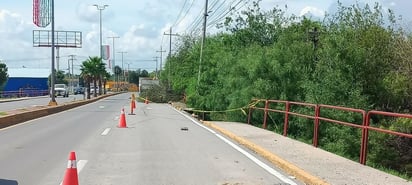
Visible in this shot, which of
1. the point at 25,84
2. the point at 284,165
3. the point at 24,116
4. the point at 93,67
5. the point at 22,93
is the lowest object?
the point at 22,93

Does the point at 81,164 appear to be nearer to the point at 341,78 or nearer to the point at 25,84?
the point at 341,78

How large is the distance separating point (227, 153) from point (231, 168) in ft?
8.31

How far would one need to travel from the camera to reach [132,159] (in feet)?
40.2

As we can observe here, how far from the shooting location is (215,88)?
3281cm

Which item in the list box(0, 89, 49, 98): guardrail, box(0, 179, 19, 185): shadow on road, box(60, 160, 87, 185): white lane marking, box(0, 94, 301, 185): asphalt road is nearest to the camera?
box(0, 179, 19, 185): shadow on road

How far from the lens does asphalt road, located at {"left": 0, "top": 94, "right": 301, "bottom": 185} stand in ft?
31.9

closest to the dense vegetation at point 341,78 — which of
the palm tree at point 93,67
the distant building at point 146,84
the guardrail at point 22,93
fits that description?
the distant building at point 146,84

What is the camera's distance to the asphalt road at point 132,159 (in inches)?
383

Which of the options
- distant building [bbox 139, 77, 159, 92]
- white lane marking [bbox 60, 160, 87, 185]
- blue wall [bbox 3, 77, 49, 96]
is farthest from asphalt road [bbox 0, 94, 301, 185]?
blue wall [bbox 3, 77, 49, 96]

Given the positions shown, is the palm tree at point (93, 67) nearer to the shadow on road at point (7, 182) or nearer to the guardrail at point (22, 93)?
the guardrail at point (22, 93)

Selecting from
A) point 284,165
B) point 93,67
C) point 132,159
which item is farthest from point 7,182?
point 93,67

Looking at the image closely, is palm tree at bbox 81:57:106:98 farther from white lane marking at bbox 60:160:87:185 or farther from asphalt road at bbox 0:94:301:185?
white lane marking at bbox 60:160:87:185

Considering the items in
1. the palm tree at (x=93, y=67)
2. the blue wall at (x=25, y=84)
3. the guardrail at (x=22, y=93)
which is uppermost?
the palm tree at (x=93, y=67)

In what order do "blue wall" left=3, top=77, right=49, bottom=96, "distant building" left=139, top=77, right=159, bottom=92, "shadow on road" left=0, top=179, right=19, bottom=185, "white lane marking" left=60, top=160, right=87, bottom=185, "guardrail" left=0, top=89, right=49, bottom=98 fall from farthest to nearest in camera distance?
1. "blue wall" left=3, top=77, right=49, bottom=96
2. "guardrail" left=0, top=89, right=49, bottom=98
3. "distant building" left=139, top=77, right=159, bottom=92
4. "white lane marking" left=60, top=160, right=87, bottom=185
5. "shadow on road" left=0, top=179, right=19, bottom=185
